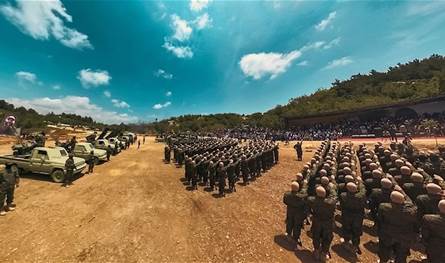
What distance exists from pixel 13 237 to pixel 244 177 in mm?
9725

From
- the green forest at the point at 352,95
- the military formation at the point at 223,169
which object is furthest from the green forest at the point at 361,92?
the military formation at the point at 223,169

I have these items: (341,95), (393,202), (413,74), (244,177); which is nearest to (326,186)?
(393,202)

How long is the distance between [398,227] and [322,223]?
1.61 m

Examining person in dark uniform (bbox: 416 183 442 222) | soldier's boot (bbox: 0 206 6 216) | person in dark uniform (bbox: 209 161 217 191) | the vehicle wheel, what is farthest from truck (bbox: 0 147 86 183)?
person in dark uniform (bbox: 416 183 442 222)

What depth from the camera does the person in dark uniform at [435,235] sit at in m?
4.98

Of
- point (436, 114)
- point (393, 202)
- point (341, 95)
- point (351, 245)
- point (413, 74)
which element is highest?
point (413, 74)

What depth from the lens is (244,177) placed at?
1363 centimetres

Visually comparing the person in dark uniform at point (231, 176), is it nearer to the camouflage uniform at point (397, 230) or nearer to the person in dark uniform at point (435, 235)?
the camouflage uniform at point (397, 230)

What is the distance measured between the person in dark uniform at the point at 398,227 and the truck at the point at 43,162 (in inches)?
538

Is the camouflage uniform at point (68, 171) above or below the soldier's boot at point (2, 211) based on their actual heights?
above

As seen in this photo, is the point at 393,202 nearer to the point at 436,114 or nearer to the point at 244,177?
the point at 244,177

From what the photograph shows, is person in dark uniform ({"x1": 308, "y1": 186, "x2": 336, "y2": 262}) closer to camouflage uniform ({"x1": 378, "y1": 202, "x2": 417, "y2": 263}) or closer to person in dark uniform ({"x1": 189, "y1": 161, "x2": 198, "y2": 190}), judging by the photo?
camouflage uniform ({"x1": 378, "y1": 202, "x2": 417, "y2": 263})

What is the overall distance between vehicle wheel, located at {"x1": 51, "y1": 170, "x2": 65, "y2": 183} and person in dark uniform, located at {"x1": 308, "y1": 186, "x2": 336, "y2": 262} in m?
12.4

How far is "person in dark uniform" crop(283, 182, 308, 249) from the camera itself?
6852 mm
